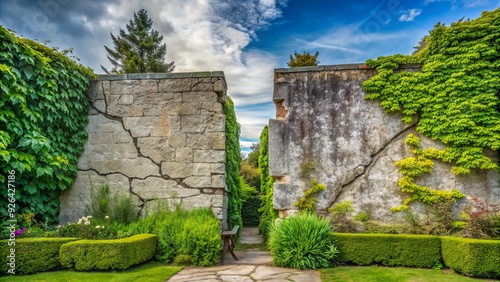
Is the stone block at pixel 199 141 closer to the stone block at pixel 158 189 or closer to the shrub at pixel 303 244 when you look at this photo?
the stone block at pixel 158 189

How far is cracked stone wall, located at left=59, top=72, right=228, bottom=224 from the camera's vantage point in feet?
18.5

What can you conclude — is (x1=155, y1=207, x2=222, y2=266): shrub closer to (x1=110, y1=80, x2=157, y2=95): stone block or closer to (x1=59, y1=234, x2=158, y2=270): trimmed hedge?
(x1=59, y1=234, x2=158, y2=270): trimmed hedge

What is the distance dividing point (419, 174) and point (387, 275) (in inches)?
88.4

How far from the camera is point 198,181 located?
564cm

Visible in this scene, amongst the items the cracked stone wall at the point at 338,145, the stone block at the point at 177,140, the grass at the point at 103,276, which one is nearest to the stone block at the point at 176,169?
the stone block at the point at 177,140

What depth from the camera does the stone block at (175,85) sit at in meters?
5.88

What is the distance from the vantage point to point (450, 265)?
422 centimetres

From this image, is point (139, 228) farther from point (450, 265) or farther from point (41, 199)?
point (450, 265)

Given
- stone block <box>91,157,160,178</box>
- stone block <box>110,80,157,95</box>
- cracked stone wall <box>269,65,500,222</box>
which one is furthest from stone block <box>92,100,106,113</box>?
cracked stone wall <box>269,65,500,222</box>

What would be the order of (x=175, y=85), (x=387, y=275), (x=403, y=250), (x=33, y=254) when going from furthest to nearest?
(x=175, y=85) → (x=403, y=250) → (x=33, y=254) → (x=387, y=275)

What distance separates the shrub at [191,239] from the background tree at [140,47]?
1860cm

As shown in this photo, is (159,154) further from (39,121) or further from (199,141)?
(39,121)

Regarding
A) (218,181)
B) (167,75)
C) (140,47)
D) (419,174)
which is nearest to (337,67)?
(419,174)

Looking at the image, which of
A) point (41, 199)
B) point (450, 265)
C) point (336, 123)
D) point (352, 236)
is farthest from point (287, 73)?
point (41, 199)
